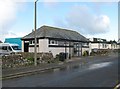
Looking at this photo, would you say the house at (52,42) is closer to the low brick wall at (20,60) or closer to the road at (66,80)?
the low brick wall at (20,60)

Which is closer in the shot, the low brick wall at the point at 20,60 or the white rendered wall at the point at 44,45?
the low brick wall at the point at 20,60

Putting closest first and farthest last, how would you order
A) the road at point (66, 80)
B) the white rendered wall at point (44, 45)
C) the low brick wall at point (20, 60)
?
the road at point (66, 80) < the low brick wall at point (20, 60) < the white rendered wall at point (44, 45)

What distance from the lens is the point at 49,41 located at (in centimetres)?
3903

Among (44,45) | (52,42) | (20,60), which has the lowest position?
(20,60)

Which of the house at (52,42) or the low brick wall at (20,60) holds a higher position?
the house at (52,42)

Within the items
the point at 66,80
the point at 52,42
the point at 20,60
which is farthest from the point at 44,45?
the point at 66,80

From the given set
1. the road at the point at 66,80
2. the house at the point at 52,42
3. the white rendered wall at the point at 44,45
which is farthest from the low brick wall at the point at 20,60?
the house at the point at 52,42

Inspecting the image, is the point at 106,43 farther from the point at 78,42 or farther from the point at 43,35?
the point at 43,35

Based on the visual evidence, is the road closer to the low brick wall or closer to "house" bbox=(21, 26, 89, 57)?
the low brick wall

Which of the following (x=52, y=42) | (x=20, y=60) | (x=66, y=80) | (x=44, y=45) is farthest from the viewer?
(x=52, y=42)

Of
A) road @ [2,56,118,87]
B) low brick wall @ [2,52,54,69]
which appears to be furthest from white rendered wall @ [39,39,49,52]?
road @ [2,56,118,87]

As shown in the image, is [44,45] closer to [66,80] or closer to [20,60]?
[20,60]

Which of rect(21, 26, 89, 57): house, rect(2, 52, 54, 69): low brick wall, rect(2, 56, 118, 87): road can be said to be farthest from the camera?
rect(21, 26, 89, 57): house

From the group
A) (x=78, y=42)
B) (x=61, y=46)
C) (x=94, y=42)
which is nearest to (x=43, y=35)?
(x=61, y=46)
